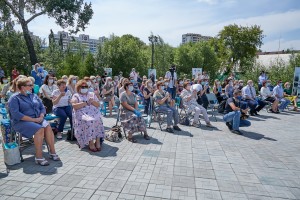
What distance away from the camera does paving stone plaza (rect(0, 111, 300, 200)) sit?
373cm

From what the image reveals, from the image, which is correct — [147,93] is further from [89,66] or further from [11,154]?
[89,66]

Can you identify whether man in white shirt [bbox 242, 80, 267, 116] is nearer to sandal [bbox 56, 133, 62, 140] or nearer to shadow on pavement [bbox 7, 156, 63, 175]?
sandal [bbox 56, 133, 62, 140]

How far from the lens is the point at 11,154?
459cm

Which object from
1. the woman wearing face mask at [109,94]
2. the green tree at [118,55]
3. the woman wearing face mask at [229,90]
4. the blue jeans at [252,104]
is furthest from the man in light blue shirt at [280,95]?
the green tree at [118,55]

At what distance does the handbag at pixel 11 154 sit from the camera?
4.57 meters

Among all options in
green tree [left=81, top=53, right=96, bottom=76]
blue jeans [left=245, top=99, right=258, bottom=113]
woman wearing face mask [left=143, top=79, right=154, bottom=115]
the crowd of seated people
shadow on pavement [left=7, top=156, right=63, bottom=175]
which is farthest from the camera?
green tree [left=81, top=53, right=96, bottom=76]

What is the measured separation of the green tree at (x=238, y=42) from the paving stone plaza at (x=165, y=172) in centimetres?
3289

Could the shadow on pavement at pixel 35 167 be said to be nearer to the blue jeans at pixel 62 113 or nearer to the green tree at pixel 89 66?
the blue jeans at pixel 62 113

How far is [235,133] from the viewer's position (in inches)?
306

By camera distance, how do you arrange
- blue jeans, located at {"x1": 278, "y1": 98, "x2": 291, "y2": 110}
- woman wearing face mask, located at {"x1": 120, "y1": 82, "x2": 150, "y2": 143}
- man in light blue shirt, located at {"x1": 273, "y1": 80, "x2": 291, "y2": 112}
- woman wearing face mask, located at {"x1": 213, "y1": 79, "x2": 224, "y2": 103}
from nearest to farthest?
woman wearing face mask, located at {"x1": 120, "y1": 82, "x2": 150, "y2": 143}
woman wearing face mask, located at {"x1": 213, "y1": 79, "x2": 224, "y2": 103}
man in light blue shirt, located at {"x1": 273, "y1": 80, "x2": 291, "y2": 112}
blue jeans, located at {"x1": 278, "y1": 98, "x2": 291, "y2": 110}

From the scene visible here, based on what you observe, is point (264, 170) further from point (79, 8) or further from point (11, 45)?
point (11, 45)

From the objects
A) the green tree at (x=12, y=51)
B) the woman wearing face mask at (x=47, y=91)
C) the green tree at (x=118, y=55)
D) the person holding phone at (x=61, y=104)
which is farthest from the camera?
the green tree at (x=118, y=55)

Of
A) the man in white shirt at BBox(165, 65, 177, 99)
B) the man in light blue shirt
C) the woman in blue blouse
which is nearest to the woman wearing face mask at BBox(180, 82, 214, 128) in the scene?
the man in white shirt at BBox(165, 65, 177, 99)

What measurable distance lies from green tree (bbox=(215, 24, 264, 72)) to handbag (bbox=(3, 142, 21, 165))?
35911 millimetres
